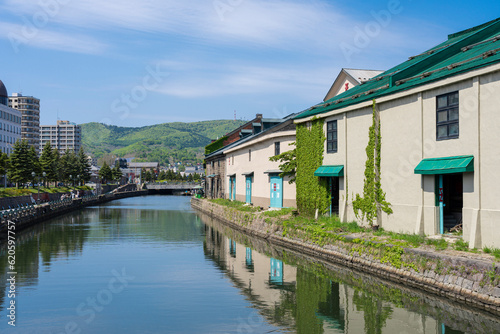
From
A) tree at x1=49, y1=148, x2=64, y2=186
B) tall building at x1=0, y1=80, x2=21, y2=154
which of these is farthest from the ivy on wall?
tall building at x1=0, y1=80, x2=21, y2=154

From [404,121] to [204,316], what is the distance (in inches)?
563

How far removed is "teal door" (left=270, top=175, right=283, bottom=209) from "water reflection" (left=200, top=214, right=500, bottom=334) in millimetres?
16042

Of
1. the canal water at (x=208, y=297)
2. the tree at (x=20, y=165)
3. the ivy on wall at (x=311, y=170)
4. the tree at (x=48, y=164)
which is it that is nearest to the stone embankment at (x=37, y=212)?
the tree at (x=20, y=165)

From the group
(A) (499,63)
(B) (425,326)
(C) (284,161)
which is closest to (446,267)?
(B) (425,326)

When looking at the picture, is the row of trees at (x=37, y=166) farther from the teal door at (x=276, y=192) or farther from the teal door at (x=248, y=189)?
the teal door at (x=276, y=192)

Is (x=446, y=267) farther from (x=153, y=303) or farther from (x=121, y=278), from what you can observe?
(x=121, y=278)

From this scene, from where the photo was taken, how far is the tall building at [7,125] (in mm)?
111900

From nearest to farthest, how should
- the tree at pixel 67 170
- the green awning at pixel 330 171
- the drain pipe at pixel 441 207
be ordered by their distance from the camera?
1. the drain pipe at pixel 441 207
2. the green awning at pixel 330 171
3. the tree at pixel 67 170

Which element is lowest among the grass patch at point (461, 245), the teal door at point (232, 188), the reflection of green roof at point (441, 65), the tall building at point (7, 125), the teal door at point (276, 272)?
the teal door at point (276, 272)

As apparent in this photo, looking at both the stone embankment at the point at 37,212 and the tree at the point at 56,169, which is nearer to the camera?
the stone embankment at the point at 37,212

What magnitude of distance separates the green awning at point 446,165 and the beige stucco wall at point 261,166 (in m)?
20.5

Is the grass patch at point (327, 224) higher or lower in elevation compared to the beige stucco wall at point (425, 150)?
lower

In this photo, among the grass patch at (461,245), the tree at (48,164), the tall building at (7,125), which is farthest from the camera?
the tall building at (7,125)

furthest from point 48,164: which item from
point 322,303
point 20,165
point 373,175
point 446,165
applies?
point 446,165
